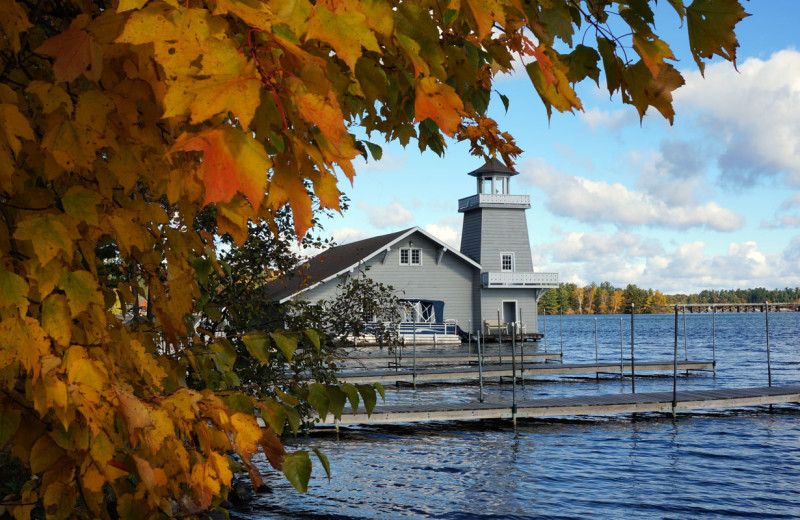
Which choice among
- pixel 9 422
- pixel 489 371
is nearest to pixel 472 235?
pixel 489 371

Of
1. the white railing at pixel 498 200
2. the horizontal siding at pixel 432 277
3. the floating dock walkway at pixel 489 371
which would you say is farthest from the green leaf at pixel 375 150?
the white railing at pixel 498 200

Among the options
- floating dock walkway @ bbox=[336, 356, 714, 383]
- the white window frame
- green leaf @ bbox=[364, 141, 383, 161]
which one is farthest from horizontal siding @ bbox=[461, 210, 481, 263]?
green leaf @ bbox=[364, 141, 383, 161]

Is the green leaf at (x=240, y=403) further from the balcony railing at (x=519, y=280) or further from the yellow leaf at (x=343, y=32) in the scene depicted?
the balcony railing at (x=519, y=280)

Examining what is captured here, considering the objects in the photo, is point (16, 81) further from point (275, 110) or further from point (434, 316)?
point (434, 316)

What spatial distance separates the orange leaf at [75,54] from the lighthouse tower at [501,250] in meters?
48.9

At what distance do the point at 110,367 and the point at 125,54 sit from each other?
0.84 metres

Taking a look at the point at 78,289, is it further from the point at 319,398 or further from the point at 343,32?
the point at 343,32

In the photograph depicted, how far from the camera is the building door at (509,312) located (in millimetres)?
52362

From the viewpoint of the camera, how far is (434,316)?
165ft

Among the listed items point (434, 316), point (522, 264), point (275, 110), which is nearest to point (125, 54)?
point (275, 110)

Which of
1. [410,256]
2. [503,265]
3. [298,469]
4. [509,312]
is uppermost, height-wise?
[410,256]

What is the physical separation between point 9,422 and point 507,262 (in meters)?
51.5

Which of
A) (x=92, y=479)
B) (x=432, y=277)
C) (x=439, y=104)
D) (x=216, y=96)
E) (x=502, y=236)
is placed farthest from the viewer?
(x=502, y=236)

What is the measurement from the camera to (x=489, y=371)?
98.0 ft
